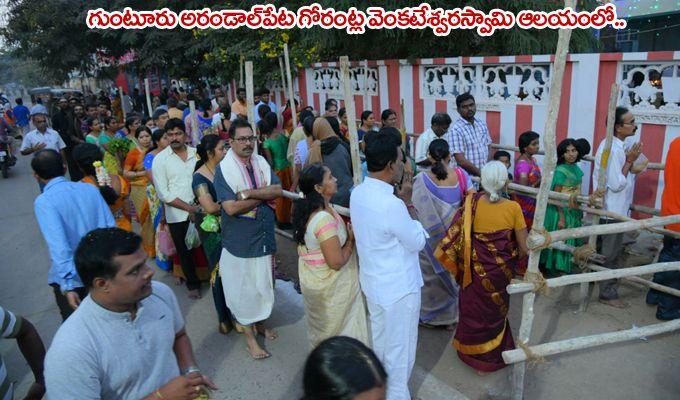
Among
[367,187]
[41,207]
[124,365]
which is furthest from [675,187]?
[41,207]

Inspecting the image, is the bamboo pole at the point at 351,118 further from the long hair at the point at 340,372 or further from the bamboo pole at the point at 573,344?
the long hair at the point at 340,372

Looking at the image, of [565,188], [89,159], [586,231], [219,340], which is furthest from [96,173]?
[565,188]

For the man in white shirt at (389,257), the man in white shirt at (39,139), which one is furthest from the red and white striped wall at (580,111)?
the man in white shirt at (39,139)

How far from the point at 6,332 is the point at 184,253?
221 centimetres

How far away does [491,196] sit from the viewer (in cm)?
324

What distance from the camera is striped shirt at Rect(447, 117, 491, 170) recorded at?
5.28 metres

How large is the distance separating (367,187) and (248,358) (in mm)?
1899

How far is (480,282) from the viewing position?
341cm

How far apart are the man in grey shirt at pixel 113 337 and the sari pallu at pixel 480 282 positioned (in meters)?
2.02

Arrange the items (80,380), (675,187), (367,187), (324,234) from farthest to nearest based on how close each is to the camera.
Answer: (675,187) < (324,234) < (367,187) < (80,380)

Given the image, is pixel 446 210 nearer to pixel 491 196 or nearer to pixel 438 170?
pixel 438 170

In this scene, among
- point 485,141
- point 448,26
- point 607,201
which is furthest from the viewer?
point 448,26

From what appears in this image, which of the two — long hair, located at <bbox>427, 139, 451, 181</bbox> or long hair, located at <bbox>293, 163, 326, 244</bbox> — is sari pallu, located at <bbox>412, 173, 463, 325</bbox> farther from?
long hair, located at <bbox>293, 163, 326, 244</bbox>

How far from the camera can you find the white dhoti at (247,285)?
12.6 feet
